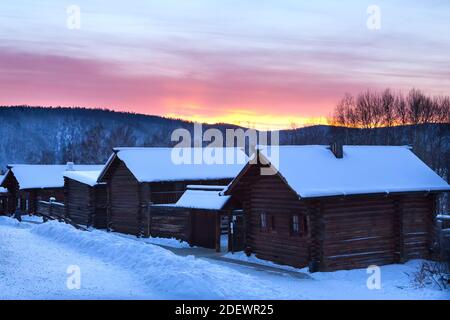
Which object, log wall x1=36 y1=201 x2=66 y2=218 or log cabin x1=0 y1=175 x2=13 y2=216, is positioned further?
log cabin x1=0 y1=175 x2=13 y2=216

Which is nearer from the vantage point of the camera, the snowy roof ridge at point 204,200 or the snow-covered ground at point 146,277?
the snow-covered ground at point 146,277

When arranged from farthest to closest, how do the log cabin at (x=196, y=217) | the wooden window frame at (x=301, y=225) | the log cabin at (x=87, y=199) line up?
the log cabin at (x=87, y=199) < the log cabin at (x=196, y=217) < the wooden window frame at (x=301, y=225)

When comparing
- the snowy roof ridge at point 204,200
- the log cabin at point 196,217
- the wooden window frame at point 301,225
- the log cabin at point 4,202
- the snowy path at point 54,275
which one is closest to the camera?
the snowy path at point 54,275

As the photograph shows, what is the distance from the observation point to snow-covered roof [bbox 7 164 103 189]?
52.8 m

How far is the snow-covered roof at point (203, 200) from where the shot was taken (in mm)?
29369

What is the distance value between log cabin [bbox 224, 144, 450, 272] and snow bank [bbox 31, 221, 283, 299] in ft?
16.3

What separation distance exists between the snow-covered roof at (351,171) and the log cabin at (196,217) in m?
4.93

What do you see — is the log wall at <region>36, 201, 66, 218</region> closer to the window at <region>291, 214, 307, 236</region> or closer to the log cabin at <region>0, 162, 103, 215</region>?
the log cabin at <region>0, 162, 103, 215</region>

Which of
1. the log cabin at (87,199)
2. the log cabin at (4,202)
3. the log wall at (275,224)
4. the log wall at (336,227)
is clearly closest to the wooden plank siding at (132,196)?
the log cabin at (87,199)

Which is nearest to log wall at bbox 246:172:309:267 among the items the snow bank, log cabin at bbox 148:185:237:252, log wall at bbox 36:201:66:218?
log cabin at bbox 148:185:237:252

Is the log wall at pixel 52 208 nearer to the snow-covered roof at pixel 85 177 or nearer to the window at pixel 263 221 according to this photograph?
the snow-covered roof at pixel 85 177

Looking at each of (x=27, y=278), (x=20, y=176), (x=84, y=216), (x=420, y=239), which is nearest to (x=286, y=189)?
(x=420, y=239)

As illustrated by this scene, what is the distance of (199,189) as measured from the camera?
1276 inches
